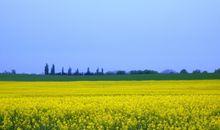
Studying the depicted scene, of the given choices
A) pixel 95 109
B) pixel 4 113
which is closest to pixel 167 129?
pixel 95 109

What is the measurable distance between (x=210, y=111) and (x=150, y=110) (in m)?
2.30

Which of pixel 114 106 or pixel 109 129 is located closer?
pixel 109 129

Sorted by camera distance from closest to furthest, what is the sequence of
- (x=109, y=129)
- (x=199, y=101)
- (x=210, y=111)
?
(x=109, y=129) → (x=210, y=111) → (x=199, y=101)

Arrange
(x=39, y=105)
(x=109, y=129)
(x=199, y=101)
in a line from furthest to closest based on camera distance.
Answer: (x=199, y=101), (x=39, y=105), (x=109, y=129)

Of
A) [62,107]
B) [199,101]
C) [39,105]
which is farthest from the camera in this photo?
[199,101]

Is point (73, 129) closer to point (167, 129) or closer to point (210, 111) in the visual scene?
point (167, 129)

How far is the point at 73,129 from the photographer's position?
15.1m

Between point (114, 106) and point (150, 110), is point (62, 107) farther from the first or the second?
point (150, 110)

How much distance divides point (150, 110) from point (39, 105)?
5.47m

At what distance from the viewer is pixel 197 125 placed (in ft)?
48.8

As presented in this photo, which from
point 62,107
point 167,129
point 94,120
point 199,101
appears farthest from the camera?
point 199,101

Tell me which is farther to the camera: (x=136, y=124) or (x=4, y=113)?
(x=4, y=113)

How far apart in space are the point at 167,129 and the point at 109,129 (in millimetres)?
1935

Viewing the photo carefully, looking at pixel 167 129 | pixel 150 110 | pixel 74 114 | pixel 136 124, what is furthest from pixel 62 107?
pixel 167 129
